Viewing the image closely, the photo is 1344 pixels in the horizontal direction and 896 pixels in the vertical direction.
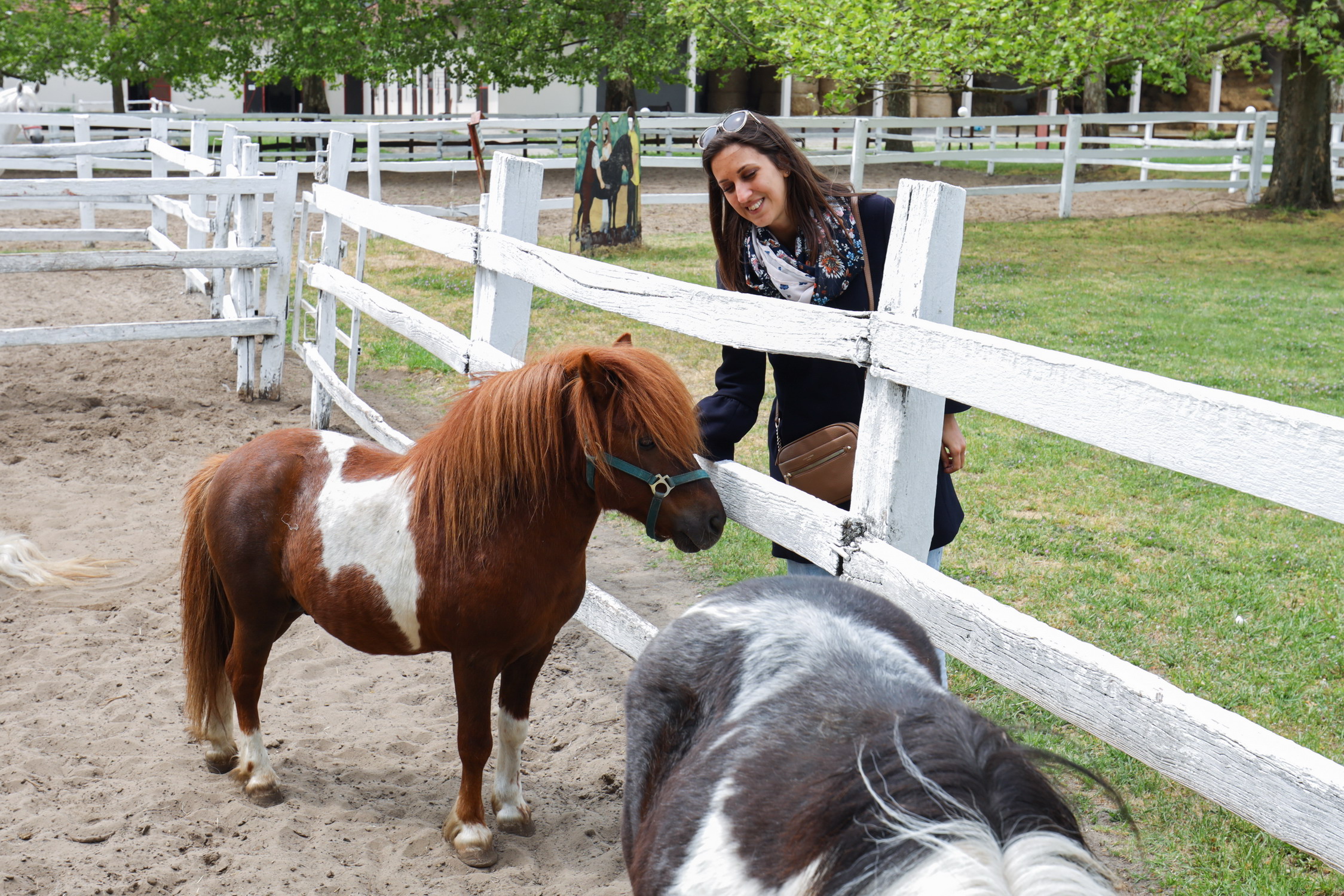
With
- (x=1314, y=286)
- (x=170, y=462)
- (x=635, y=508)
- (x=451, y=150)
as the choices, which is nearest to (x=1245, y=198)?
(x=1314, y=286)

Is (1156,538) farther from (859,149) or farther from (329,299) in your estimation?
(859,149)

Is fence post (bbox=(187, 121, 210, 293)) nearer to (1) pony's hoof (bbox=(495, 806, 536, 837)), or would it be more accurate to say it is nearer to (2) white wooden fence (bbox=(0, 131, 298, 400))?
(2) white wooden fence (bbox=(0, 131, 298, 400))

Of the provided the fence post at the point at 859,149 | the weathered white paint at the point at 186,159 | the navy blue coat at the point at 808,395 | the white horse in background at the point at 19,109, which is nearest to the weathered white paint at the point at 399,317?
the navy blue coat at the point at 808,395

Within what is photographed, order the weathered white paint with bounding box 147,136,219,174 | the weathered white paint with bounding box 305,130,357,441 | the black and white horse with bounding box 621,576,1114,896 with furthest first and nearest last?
the weathered white paint with bounding box 147,136,219,174 < the weathered white paint with bounding box 305,130,357,441 < the black and white horse with bounding box 621,576,1114,896

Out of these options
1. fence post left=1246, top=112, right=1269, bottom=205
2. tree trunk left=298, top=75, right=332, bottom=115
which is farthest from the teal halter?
tree trunk left=298, top=75, right=332, bottom=115

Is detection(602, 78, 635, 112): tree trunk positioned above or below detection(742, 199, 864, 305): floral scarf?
above

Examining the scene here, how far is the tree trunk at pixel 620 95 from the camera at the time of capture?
24938 mm

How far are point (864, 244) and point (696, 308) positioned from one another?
48cm

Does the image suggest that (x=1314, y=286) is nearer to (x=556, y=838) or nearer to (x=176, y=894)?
(x=556, y=838)

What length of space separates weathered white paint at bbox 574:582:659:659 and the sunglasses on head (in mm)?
1343

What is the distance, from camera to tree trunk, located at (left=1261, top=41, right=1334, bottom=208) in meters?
Answer: 15.8

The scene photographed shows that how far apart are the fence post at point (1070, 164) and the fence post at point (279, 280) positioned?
12578mm

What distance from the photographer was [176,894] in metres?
2.67

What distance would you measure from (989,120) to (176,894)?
16930 mm
